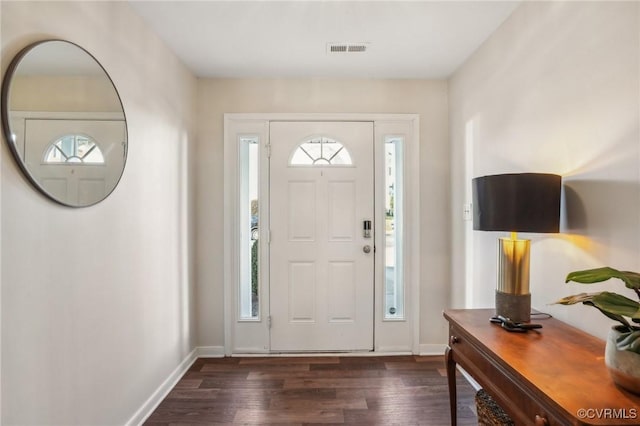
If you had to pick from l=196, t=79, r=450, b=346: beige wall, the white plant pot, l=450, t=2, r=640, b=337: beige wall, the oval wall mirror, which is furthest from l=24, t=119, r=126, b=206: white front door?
l=450, t=2, r=640, b=337: beige wall

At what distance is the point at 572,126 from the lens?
4.66ft

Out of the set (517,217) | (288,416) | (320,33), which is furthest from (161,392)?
(320,33)

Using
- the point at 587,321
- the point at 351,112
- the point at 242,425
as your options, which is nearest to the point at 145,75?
the point at 351,112

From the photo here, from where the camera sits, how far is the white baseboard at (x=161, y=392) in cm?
184

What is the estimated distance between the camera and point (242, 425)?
6.09 ft

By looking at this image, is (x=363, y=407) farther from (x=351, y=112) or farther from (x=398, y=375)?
(x=351, y=112)

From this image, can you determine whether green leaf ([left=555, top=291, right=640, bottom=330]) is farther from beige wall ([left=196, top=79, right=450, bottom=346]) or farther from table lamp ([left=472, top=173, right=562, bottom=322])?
beige wall ([left=196, top=79, right=450, bottom=346])

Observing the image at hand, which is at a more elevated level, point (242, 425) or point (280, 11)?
point (280, 11)

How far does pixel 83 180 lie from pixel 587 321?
2.29 meters

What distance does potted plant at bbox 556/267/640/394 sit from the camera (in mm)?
804

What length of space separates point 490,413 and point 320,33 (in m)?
2.28

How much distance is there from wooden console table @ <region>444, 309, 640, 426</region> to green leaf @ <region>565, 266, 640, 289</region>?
30 cm

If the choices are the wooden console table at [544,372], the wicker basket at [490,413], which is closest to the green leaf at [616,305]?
the wooden console table at [544,372]

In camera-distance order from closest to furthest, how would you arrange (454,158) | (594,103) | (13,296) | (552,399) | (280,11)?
(552,399), (13,296), (594,103), (280,11), (454,158)
